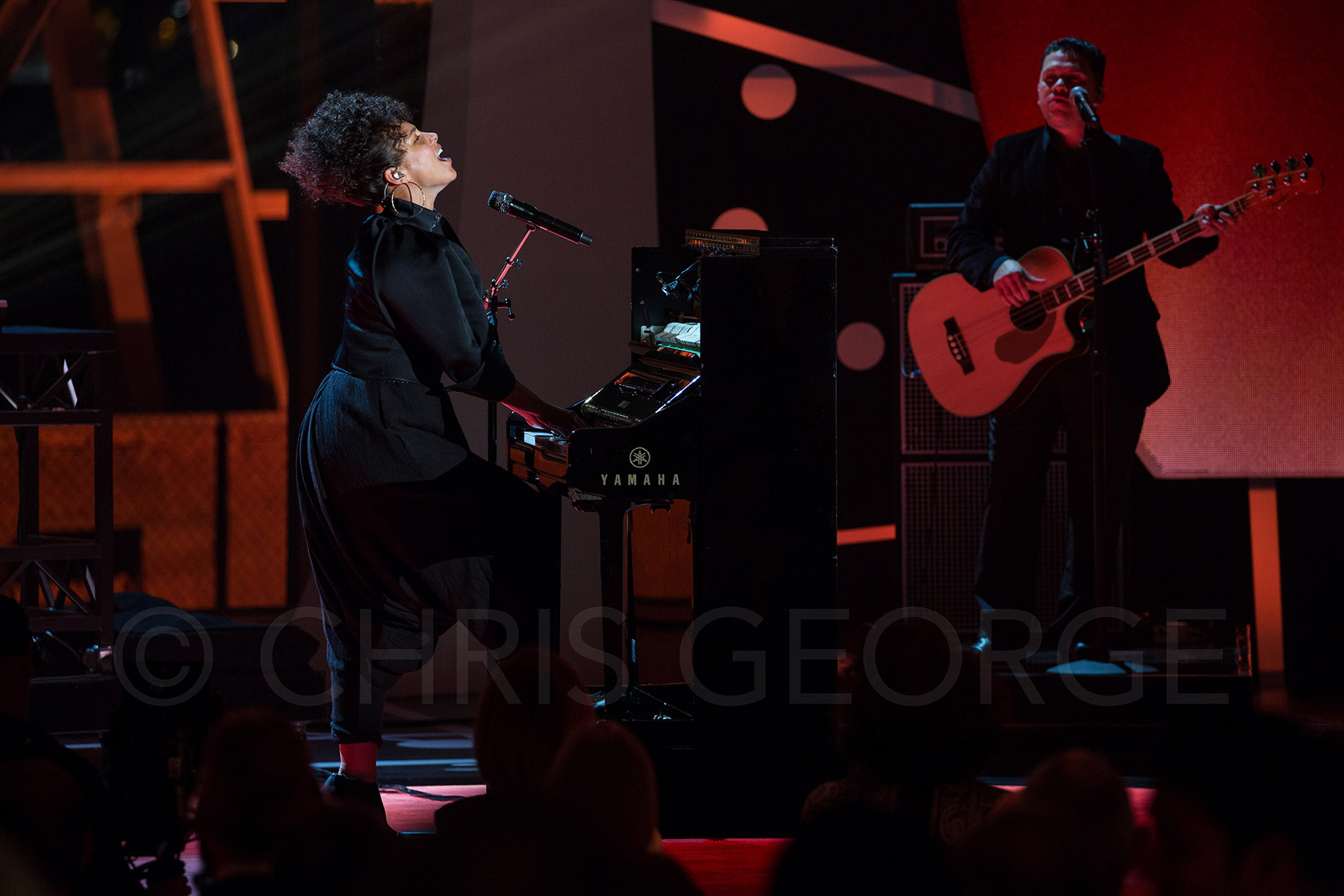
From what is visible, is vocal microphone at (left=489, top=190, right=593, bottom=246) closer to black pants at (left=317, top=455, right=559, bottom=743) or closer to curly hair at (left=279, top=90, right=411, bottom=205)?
curly hair at (left=279, top=90, right=411, bottom=205)

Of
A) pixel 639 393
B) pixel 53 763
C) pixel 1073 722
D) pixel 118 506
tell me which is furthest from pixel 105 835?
pixel 118 506

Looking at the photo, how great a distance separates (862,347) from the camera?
569 centimetres

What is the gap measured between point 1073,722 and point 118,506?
3.65 m

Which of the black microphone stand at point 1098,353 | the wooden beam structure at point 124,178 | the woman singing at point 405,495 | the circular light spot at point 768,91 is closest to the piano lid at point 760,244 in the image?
the woman singing at point 405,495

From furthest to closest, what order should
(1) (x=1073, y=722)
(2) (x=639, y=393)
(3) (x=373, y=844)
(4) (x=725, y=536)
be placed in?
(1) (x=1073, y=722) → (2) (x=639, y=393) → (4) (x=725, y=536) → (3) (x=373, y=844)

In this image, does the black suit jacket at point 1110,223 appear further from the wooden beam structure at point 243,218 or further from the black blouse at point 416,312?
the wooden beam structure at point 243,218

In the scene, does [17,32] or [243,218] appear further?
[243,218]

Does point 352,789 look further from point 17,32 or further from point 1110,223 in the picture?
point 17,32

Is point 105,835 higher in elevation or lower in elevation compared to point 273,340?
lower

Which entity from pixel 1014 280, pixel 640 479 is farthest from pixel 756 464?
pixel 1014 280

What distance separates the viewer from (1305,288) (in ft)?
17.3

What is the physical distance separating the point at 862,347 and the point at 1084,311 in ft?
3.68

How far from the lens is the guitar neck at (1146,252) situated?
4.65 m

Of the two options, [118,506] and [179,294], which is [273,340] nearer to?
[179,294]
